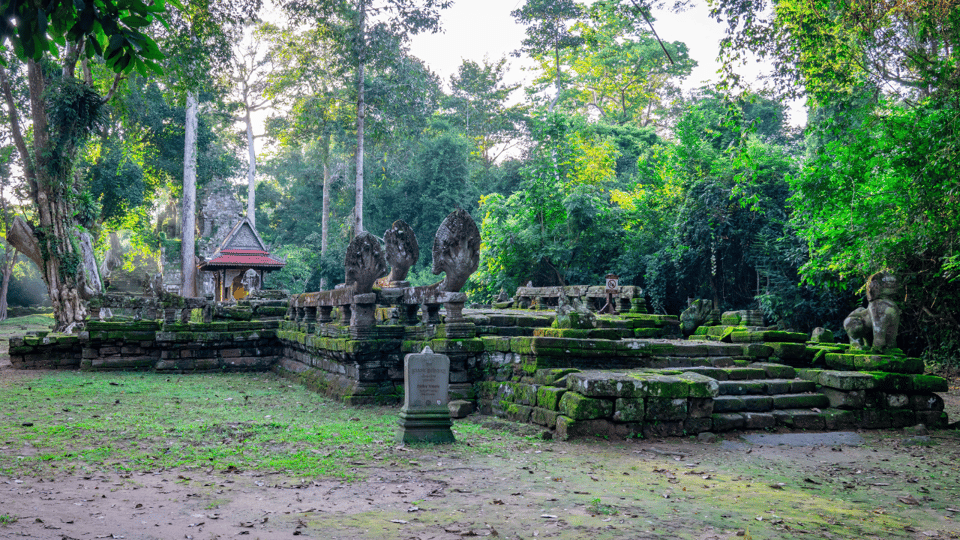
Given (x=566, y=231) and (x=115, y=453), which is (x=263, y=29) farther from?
(x=115, y=453)

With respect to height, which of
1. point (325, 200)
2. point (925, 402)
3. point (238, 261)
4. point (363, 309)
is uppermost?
point (325, 200)

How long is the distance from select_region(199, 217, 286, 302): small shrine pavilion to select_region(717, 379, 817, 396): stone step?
73.4 ft

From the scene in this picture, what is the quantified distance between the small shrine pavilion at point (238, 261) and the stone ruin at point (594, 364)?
16.2m

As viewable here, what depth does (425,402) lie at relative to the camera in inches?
262

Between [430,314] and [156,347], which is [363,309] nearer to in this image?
[430,314]

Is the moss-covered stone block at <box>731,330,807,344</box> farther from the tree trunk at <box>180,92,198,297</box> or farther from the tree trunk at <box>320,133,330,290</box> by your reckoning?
the tree trunk at <box>320,133,330,290</box>

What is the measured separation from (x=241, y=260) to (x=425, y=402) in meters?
22.4

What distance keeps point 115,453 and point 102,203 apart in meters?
25.2

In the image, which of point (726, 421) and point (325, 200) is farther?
point (325, 200)

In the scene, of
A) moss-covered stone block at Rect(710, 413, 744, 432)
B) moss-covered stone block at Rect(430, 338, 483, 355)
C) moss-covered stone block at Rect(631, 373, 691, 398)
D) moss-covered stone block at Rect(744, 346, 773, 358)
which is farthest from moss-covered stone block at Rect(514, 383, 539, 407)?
moss-covered stone block at Rect(744, 346, 773, 358)

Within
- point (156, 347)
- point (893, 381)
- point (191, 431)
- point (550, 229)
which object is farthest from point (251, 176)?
point (893, 381)

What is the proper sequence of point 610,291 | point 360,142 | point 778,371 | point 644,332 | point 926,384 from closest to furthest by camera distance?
1. point 926,384
2. point 778,371
3. point 644,332
4. point 610,291
5. point 360,142

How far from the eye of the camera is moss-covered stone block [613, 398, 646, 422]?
688 cm

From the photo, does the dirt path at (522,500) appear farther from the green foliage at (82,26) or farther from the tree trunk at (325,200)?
the tree trunk at (325,200)
